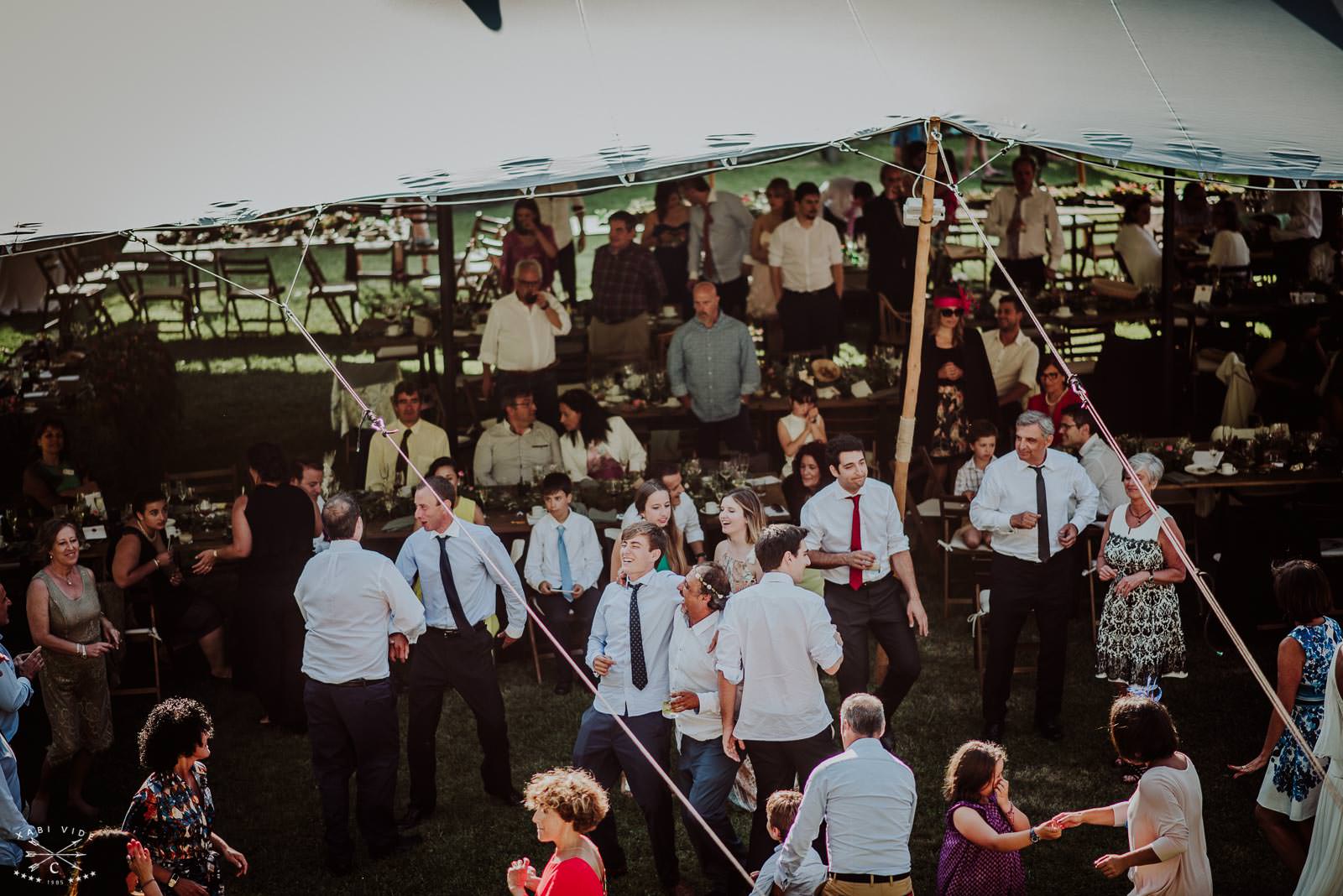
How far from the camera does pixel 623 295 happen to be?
40.6 feet

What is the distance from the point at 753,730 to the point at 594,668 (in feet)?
2.47

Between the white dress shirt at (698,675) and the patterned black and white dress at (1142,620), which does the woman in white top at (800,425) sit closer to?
the patterned black and white dress at (1142,620)

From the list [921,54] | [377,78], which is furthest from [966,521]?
[377,78]

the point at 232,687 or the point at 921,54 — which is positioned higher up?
the point at 921,54

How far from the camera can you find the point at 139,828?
16.7 feet

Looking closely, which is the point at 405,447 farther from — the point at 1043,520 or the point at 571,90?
the point at 1043,520

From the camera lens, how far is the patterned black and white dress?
6957 millimetres

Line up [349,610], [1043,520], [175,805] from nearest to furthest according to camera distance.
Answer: [175,805] → [349,610] → [1043,520]

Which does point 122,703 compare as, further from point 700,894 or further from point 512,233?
point 512,233

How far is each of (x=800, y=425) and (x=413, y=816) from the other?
3.94 metres

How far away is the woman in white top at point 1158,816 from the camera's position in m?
4.75

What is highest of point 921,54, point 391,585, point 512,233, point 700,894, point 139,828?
point 921,54

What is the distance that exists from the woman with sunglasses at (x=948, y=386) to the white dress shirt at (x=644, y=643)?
13.7 feet

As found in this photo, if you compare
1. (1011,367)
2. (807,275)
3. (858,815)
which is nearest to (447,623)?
(858,815)
